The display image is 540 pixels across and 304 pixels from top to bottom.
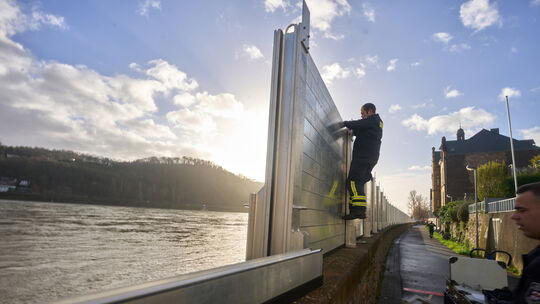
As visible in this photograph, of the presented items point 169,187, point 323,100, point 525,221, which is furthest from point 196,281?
point 169,187

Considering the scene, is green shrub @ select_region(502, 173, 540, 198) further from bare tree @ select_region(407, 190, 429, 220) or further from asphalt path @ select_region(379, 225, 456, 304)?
bare tree @ select_region(407, 190, 429, 220)

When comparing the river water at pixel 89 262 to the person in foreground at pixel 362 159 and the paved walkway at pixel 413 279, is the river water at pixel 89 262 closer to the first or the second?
the paved walkway at pixel 413 279

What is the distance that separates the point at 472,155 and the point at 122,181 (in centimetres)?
7245

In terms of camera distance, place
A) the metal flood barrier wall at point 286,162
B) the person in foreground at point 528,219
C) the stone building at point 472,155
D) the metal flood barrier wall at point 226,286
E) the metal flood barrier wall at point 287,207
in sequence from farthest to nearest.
→ the stone building at point 472,155
the metal flood barrier wall at point 286,162
the person in foreground at point 528,219
the metal flood barrier wall at point 287,207
the metal flood barrier wall at point 226,286

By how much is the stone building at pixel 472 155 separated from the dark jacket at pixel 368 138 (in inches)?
2062

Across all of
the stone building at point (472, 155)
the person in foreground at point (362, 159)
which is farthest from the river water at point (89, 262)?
the stone building at point (472, 155)

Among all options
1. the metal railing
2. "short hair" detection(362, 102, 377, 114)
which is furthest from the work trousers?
the metal railing

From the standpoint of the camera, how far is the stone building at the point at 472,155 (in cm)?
4735

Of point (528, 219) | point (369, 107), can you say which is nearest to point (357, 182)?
point (369, 107)

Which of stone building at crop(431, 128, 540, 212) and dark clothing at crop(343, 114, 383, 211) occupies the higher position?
stone building at crop(431, 128, 540, 212)

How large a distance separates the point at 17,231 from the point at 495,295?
47.4 m

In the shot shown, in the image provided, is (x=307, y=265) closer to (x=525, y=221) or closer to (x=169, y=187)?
(x=525, y=221)

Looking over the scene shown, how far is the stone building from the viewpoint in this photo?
155 ft

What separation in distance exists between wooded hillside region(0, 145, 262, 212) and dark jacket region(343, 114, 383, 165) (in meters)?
56.1
